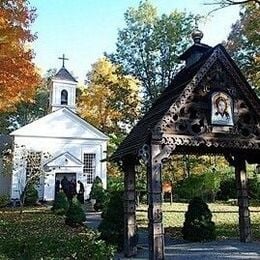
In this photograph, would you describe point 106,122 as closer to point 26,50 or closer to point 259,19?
point 26,50

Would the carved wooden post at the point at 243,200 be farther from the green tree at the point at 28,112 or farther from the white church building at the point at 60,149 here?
the green tree at the point at 28,112

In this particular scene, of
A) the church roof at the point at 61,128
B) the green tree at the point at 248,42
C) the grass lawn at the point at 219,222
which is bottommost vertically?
the grass lawn at the point at 219,222

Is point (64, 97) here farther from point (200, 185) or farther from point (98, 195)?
point (200, 185)

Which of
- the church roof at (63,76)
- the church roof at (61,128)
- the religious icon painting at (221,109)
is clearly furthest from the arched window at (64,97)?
the religious icon painting at (221,109)

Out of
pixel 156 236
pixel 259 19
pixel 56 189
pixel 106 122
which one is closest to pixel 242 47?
pixel 259 19

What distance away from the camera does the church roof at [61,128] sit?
31594mm

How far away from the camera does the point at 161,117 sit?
30.3ft

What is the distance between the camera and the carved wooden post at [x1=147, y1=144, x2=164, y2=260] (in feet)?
27.6

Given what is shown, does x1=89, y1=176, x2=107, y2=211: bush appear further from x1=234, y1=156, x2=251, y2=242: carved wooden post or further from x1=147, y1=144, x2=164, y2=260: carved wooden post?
x1=147, y1=144, x2=164, y2=260: carved wooden post

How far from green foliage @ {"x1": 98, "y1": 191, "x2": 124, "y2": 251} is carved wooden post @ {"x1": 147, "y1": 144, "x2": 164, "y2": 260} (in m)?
2.60

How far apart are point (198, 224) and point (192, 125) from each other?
4.39 meters

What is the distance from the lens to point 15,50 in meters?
17.7

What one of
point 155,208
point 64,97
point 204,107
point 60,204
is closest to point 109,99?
point 64,97

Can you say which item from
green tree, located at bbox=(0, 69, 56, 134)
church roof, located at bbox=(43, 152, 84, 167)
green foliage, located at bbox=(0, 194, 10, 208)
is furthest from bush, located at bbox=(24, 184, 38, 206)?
green tree, located at bbox=(0, 69, 56, 134)
